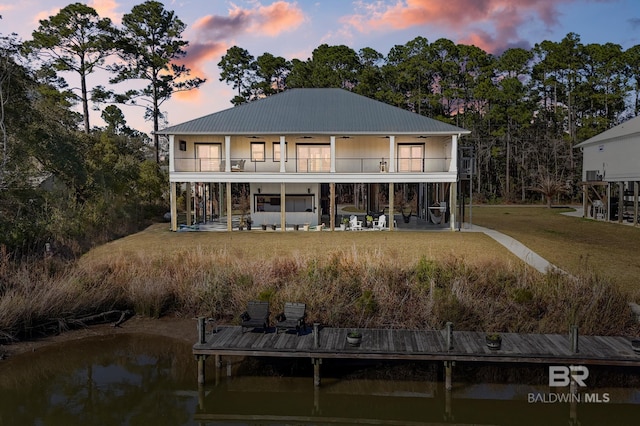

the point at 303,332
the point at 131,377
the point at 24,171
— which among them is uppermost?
the point at 24,171

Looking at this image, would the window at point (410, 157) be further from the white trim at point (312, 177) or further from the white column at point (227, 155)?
the white column at point (227, 155)

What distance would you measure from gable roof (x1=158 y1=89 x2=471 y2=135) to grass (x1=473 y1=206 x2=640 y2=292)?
762 centimetres

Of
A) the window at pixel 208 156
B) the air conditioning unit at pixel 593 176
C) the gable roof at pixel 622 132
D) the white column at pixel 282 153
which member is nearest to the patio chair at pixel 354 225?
the white column at pixel 282 153

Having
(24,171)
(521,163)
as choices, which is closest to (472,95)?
(521,163)

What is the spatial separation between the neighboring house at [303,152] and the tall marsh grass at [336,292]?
37.0 ft

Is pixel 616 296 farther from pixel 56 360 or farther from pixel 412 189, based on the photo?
pixel 412 189

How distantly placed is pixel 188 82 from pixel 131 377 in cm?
4037

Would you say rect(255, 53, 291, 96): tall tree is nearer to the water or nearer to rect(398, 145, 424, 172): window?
rect(398, 145, 424, 172): window

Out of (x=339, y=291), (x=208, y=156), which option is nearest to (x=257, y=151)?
(x=208, y=156)

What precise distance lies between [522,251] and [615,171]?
19505 millimetres

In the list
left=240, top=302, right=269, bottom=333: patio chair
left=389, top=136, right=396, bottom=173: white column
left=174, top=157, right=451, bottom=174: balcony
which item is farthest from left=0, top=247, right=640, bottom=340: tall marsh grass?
left=174, top=157, right=451, bottom=174: balcony

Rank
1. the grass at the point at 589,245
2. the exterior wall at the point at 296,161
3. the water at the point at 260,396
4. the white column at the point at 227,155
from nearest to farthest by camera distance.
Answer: the water at the point at 260,396
the grass at the point at 589,245
the white column at the point at 227,155
the exterior wall at the point at 296,161

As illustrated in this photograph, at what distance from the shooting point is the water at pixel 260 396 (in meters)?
9.22

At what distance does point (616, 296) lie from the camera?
1238 cm
